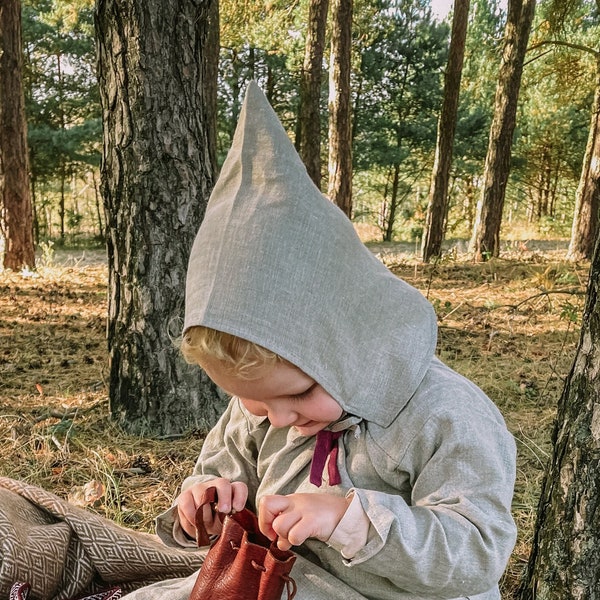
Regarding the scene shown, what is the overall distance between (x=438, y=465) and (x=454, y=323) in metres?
4.97

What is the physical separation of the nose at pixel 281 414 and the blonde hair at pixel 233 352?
111 mm

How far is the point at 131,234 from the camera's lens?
3.18 meters

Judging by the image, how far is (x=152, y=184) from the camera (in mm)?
3121

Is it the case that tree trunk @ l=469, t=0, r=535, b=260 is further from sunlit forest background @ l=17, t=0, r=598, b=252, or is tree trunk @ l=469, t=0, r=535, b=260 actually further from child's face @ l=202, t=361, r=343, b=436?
child's face @ l=202, t=361, r=343, b=436

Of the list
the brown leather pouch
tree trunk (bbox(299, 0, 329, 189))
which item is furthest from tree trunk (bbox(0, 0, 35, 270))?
the brown leather pouch

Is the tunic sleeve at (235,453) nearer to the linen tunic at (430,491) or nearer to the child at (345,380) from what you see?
the linen tunic at (430,491)

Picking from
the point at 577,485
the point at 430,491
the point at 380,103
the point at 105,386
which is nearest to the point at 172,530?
the point at 430,491

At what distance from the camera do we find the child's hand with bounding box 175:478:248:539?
5.32ft

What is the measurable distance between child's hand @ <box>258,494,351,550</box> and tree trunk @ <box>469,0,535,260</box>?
7731 mm

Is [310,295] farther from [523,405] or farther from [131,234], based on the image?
[523,405]

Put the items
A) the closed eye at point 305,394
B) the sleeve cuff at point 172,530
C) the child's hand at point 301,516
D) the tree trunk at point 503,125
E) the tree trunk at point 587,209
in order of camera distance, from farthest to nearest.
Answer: the tree trunk at point 587,209 → the tree trunk at point 503,125 → the sleeve cuff at point 172,530 → the closed eye at point 305,394 → the child's hand at point 301,516

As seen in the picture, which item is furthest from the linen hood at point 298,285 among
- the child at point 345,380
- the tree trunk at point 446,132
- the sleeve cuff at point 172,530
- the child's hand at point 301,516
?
the tree trunk at point 446,132

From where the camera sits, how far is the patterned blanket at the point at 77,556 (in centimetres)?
213

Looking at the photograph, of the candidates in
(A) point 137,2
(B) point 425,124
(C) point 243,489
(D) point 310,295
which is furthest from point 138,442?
(B) point 425,124
